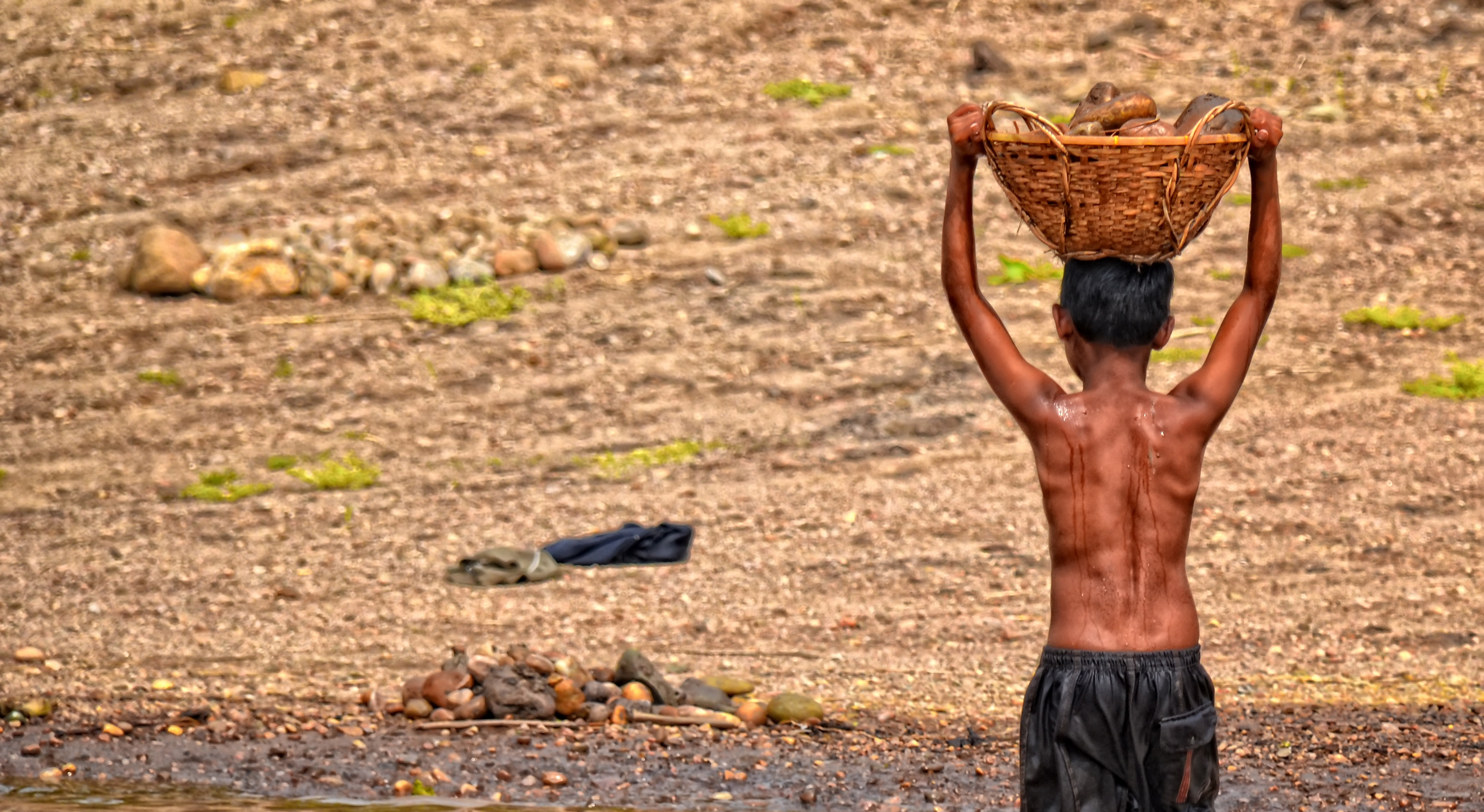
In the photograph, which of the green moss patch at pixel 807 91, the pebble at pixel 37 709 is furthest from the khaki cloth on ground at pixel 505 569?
the green moss patch at pixel 807 91

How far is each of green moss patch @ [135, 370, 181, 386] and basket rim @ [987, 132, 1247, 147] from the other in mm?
7206

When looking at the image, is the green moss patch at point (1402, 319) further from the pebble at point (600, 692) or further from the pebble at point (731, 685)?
the pebble at point (600, 692)

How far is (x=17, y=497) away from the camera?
8.52m

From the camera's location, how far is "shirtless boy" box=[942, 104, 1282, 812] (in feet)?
10.2

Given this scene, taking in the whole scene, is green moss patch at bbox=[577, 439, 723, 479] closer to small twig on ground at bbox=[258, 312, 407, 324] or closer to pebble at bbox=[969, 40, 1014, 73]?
small twig on ground at bbox=[258, 312, 407, 324]

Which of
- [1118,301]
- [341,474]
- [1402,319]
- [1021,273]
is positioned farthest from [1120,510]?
[1402,319]

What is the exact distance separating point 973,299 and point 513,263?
Result: 6878 mm

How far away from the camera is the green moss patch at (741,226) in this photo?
33.2 ft

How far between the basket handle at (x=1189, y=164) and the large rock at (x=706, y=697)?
10.5 ft

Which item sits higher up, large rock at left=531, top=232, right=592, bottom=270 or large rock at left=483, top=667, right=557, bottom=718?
large rock at left=531, top=232, right=592, bottom=270

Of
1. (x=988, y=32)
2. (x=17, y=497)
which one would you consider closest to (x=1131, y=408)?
(x=17, y=497)

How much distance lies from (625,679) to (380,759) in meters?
0.99

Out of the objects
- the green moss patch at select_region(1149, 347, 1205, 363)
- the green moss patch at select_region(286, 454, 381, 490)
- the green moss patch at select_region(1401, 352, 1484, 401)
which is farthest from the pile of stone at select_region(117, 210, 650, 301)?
the green moss patch at select_region(1401, 352, 1484, 401)

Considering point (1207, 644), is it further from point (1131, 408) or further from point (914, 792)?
point (1131, 408)
